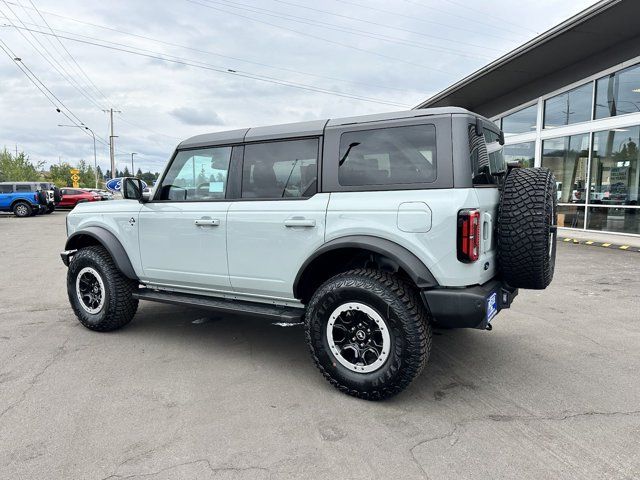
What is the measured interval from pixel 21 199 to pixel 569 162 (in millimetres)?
25241

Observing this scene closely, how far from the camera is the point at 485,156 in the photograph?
3.49m

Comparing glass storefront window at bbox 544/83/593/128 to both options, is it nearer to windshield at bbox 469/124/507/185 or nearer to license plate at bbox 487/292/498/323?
windshield at bbox 469/124/507/185

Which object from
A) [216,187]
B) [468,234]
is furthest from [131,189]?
[468,234]

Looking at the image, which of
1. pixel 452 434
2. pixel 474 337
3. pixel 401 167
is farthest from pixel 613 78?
pixel 452 434

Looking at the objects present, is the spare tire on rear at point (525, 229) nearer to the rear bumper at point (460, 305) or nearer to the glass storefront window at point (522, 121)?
the rear bumper at point (460, 305)

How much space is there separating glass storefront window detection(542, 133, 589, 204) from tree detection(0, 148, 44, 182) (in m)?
50.3

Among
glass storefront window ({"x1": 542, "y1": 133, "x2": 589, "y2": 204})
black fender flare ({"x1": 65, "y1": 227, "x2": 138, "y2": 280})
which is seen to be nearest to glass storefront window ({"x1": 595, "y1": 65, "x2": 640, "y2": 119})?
glass storefront window ({"x1": 542, "y1": 133, "x2": 589, "y2": 204})

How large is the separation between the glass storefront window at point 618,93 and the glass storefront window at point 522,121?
2732 mm

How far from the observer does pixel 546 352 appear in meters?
4.20

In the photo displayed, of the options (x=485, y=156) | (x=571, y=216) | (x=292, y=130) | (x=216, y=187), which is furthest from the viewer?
(x=571, y=216)

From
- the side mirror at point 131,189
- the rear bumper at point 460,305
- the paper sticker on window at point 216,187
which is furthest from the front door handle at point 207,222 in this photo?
the rear bumper at point 460,305

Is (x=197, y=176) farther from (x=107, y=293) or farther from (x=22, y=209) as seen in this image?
(x=22, y=209)

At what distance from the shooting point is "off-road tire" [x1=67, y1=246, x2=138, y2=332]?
15.3 feet

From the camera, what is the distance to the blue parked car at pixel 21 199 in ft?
77.9
